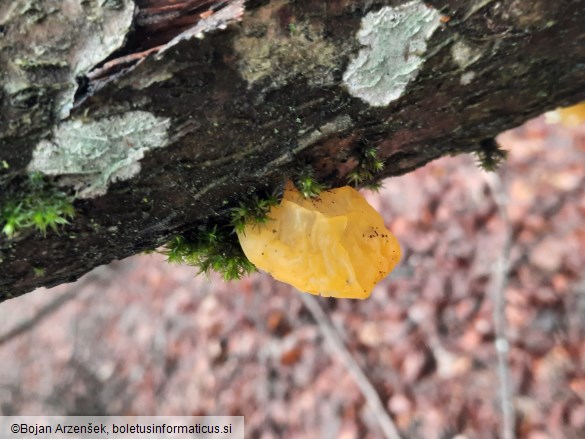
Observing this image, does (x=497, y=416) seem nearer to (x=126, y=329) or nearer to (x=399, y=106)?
(x=399, y=106)

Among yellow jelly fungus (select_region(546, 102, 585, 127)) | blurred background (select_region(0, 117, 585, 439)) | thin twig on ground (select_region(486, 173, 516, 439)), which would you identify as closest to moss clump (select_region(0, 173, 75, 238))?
yellow jelly fungus (select_region(546, 102, 585, 127))

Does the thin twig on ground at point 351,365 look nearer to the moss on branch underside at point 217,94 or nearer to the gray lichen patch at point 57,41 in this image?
the moss on branch underside at point 217,94

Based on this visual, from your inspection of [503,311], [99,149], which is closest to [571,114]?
[503,311]

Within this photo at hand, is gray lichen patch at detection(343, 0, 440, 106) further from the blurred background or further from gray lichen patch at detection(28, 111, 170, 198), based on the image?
the blurred background

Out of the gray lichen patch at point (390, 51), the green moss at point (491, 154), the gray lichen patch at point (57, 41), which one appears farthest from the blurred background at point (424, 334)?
the gray lichen patch at point (57, 41)

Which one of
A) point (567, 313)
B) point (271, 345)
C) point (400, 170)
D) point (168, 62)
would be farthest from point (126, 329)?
point (168, 62)

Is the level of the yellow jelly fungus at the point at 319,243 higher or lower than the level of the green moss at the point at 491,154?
higher

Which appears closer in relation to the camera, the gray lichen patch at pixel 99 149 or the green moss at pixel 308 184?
the gray lichen patch at pixel 99 149
